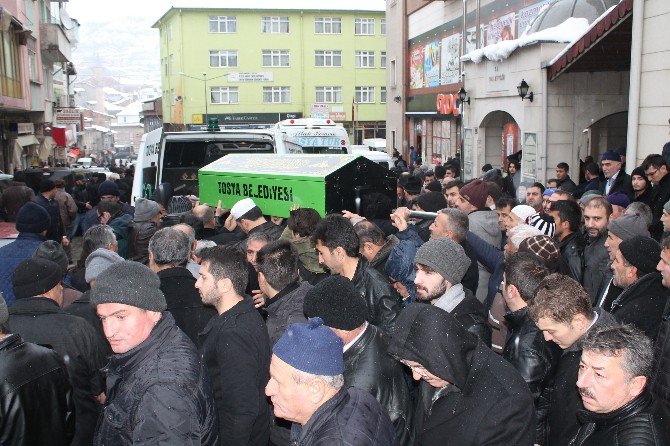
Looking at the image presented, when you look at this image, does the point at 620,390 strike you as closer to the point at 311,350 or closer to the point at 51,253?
the point at 311,350

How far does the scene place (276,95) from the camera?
5197 cm

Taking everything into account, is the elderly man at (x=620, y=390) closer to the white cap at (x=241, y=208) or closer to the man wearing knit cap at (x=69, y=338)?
the man wearing knit cap at (x=69, y=338)

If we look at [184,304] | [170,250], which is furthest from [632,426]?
[170,250]

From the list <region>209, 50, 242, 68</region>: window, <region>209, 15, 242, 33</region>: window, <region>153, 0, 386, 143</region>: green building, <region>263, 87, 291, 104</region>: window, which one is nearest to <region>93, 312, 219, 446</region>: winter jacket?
<region>153, 0, 386, 143</region>: green building

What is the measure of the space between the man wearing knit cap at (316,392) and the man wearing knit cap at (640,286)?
2.36m

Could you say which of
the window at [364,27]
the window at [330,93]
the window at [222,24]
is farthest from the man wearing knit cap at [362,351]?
the window at [364,27]

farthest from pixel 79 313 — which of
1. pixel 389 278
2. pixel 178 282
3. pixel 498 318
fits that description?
pixel 498 318

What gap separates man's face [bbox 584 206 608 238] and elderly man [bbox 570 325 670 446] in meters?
3.35

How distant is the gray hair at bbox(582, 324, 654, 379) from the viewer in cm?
281

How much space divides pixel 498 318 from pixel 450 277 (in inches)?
24.2

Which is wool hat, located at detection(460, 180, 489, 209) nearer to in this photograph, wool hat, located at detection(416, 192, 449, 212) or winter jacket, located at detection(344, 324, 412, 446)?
wool hat, located at detection(416, 192, 449, 212)

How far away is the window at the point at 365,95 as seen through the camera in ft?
175

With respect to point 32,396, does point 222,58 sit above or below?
above

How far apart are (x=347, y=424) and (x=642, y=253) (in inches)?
117
